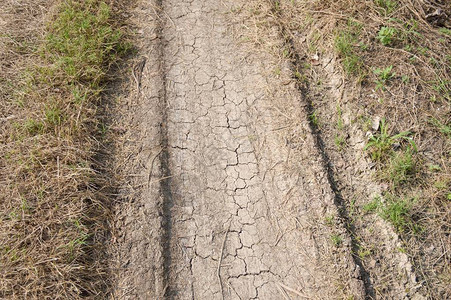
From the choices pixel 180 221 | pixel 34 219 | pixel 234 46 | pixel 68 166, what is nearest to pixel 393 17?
pixel 234 46

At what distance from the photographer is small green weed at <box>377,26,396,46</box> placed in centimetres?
376

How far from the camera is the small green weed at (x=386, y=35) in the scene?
3.76m

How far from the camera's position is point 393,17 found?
12.8 feet

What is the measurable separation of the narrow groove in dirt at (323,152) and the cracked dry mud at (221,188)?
62 millimetres

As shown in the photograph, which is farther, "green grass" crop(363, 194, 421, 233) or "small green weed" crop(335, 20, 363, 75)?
"small green weed" crop(335, 20, 363, 75)

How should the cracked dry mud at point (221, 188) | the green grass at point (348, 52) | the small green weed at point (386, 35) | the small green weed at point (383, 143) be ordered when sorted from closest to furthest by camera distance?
the cracked dry mud at point (221, 188)
the small green weed at point (383, 143)
the green grass at point (348, 52)
the small green weed at point (386, 35)

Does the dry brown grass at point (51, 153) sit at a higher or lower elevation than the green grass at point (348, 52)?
lower

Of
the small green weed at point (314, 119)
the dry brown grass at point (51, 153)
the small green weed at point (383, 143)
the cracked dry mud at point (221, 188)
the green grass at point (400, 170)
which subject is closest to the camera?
the dry brown grass at point (51, 153)

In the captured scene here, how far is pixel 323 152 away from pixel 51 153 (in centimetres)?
217

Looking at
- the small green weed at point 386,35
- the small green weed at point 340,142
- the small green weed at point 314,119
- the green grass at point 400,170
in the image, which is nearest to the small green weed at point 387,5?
the small green weed at point 386,35

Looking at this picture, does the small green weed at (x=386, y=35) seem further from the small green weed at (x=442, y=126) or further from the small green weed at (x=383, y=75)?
the small green weed at (x=442, y=126)

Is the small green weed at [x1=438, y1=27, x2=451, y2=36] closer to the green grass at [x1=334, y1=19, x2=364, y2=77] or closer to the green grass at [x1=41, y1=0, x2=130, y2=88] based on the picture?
the green grass at [x1=334, y1=19, x2=364, y2=77]

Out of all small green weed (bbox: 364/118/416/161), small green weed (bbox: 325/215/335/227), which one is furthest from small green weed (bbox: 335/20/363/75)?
small green weed (bbox: 325/215/335/227)

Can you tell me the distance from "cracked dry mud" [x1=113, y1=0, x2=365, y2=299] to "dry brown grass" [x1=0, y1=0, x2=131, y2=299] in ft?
0.76
